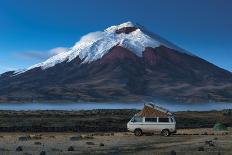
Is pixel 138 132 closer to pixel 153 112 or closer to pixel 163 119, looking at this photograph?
pixel 153 112

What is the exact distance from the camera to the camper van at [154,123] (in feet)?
178

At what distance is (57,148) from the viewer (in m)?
40.8

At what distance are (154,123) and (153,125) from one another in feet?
0.96

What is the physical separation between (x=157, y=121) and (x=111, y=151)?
16.0 meters

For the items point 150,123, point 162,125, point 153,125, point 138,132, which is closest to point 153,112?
point 150,123

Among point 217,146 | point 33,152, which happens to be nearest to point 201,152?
point 217,146

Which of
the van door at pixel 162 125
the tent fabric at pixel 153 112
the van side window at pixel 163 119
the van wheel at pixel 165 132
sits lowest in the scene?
the van wheel at pixel 165 132

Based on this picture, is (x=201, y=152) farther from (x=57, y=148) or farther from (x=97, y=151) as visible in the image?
(x=57, y=148)

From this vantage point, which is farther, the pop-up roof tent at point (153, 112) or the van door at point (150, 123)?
the pop-up roof tent at point (153, 112)

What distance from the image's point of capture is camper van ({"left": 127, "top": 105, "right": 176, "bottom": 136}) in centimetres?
5416

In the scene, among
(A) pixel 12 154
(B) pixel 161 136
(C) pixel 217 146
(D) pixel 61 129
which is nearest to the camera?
(A) pixel 12 154

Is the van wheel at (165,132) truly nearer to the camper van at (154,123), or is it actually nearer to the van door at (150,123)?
the camper van at (154,123)

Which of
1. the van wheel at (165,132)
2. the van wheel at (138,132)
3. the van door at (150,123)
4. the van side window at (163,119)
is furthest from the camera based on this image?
the van wheel at (138,132)

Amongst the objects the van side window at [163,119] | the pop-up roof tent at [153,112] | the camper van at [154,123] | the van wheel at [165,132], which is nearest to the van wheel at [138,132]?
the camper van at [154,123]
